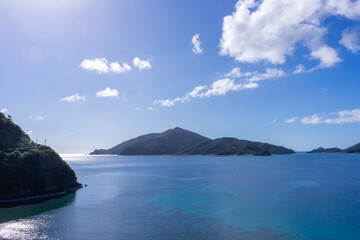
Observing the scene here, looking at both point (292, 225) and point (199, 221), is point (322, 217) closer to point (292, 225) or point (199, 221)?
point (292, 225)

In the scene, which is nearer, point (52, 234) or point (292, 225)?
point (52, 234)

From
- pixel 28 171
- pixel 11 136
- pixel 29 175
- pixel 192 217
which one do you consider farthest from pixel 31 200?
pixel 192 217

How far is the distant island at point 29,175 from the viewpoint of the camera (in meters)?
82.8

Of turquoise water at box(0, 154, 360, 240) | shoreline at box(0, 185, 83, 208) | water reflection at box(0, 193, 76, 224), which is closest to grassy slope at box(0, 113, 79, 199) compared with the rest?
shoreline at box(0, 185, 83, 208)

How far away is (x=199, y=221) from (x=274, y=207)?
93.1 ft

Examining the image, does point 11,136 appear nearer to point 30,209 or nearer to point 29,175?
point 29,175

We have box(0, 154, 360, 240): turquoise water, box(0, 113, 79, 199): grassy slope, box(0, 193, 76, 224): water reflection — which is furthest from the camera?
box(0, 113, 79, 199): grassy slope

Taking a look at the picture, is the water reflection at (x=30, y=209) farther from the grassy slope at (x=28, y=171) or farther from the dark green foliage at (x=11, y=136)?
the dark green foliage at (x=11, y=136)

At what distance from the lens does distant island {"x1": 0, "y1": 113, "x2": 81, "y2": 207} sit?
8275cm

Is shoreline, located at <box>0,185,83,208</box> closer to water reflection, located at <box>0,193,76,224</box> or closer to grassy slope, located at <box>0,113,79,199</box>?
grassy slope, located at <box>0,113,79,199</box>

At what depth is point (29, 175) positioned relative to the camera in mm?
89875

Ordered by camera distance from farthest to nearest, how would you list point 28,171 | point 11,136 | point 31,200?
point 11,136 < point 28,171 < point 31,200

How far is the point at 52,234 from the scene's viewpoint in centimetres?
4938

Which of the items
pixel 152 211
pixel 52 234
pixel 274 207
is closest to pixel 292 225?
pixel 274 207
